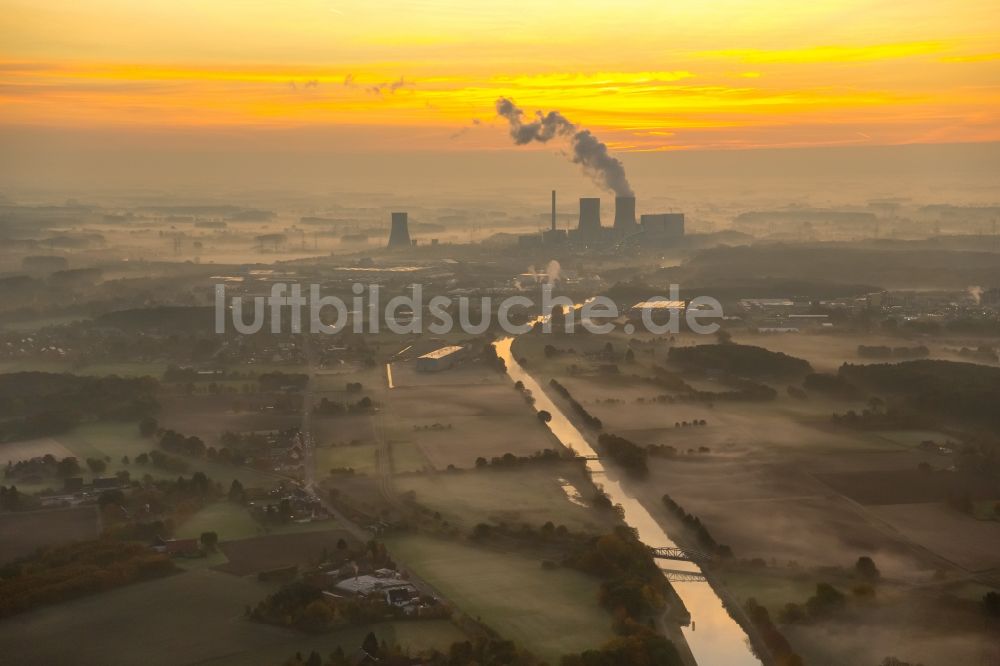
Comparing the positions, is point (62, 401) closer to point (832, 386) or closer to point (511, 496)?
point (511, 496)

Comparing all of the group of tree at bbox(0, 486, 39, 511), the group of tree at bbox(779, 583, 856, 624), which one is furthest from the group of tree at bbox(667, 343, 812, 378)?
the group of tree at bbox(0, 486, 39, 511)

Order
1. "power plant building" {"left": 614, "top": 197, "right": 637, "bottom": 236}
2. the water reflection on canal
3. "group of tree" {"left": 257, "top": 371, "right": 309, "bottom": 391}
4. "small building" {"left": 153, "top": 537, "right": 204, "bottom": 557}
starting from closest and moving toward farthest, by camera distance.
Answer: the water reflection on canal, "small building" {"left": 153, "top": 537, "right": 204, "bottom": 557}, "group of tree" {"left": 257, "top": 371, "right": 309, "bottom": 391}, "power plant building" {"left": 614, "top": 197, "right": 637, "bottom": 236}

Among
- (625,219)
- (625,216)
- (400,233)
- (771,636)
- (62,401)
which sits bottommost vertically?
(771,636)

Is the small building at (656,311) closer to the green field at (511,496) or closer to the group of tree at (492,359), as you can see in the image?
the group of tree at (492,359)

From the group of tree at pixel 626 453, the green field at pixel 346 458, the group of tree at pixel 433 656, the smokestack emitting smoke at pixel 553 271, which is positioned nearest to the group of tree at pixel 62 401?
the green field at pixel 346 458

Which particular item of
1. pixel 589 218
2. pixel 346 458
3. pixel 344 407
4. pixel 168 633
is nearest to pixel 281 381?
pixel 344 407

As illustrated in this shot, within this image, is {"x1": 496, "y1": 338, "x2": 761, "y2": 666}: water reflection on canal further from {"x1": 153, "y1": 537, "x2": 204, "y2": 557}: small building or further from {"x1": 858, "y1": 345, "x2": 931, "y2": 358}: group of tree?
{"x1": 858, "y1": 345, "x2": 931, "y2": 358}: group of tree
